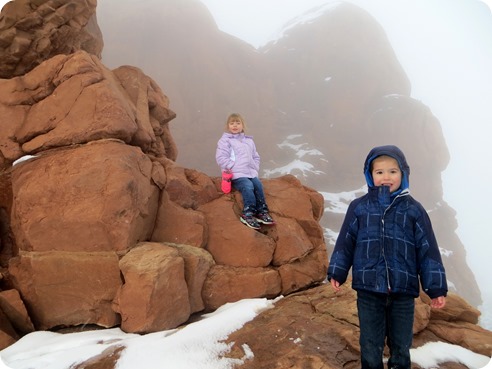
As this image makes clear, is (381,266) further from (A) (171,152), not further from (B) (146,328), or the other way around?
(A) (171,152)

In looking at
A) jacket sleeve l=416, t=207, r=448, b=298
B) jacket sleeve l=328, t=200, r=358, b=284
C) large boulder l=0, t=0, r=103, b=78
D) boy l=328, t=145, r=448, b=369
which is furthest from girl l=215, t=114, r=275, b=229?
Answer: large boulder l=0, t=0, r=103, b=78

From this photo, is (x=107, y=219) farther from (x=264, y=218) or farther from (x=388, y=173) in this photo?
(x=388, y=173)

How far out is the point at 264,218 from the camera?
600cm

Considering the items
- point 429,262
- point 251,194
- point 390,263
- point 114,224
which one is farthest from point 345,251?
point 114,224

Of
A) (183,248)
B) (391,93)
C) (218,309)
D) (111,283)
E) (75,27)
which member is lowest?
(218,309)

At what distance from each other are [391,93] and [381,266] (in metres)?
58.8

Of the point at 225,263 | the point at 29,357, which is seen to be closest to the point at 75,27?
the point at 225,263

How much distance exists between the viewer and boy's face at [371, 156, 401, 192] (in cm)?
281

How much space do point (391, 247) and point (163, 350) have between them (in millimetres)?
2615

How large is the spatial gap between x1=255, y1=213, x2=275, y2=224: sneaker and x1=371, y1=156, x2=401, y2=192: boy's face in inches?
130

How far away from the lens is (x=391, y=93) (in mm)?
53000

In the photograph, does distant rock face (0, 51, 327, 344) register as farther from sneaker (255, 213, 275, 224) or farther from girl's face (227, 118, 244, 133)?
girl's face (227, 118, 244, 133)

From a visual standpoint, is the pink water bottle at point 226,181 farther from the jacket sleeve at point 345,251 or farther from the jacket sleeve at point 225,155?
the jacket sleeve at point 345,251

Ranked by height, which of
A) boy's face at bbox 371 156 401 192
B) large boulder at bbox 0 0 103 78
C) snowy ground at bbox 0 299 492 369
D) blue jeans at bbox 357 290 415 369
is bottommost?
snowy ground at bbox 0 299 492 369
